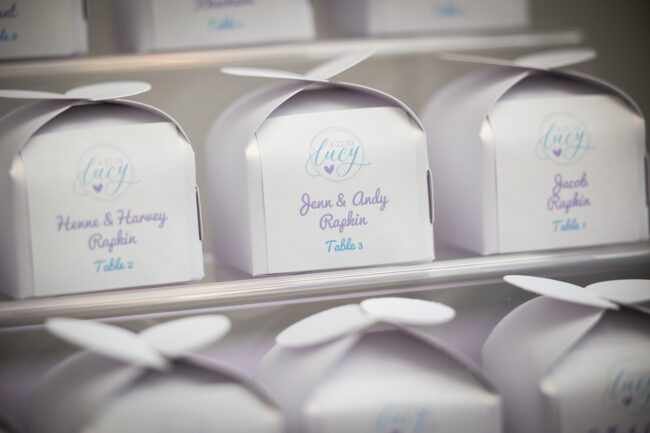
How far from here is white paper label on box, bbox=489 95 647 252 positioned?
3.60ft

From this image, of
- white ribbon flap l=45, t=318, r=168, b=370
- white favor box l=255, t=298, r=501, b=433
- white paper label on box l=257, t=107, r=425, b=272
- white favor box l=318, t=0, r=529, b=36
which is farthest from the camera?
white favor box l=318, t=0, r=529, b=36

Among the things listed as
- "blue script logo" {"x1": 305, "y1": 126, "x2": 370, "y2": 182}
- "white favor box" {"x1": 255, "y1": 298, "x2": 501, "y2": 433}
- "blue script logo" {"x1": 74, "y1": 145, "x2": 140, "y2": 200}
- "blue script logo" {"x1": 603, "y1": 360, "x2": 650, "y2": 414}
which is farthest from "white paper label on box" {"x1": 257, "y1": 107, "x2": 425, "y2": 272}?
"blue script logo" {"x1": 603, "y1": 360, "x2": 650, "y2": 414}

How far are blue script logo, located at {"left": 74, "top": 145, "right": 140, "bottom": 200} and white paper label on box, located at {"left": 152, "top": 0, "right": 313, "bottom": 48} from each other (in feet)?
0.82

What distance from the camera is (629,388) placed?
39.2 inches

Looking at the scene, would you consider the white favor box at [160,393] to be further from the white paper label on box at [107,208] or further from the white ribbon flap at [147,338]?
the white paper label on box at [107,208]

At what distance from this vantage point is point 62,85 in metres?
1.33

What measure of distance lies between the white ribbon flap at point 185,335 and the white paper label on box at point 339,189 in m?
0.15

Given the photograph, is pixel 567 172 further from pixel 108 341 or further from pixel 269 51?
pixel 108 341

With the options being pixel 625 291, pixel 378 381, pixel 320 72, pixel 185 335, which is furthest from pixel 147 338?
pixel 625 291

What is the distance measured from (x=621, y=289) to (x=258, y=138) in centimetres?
64

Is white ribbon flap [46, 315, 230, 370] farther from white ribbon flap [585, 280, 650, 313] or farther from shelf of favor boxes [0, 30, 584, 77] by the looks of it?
white ribbon flap [585, 280, 650, 313]

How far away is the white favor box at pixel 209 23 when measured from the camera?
113cm

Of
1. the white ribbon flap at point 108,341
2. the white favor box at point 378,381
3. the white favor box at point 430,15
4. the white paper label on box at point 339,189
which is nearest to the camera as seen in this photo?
the white ribbon flap at point 108,341

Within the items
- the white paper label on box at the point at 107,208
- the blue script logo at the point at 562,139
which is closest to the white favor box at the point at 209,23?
the white paper label on box at the point at 107,208
